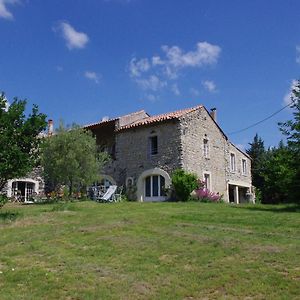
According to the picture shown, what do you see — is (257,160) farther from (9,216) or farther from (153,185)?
(9,216)

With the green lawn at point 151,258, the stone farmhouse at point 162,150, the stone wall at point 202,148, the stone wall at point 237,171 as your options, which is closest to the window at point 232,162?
the stone wall at point 237,171

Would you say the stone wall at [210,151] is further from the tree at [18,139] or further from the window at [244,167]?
the tree at [18,139]

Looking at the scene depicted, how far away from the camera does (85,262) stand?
9.97 metres

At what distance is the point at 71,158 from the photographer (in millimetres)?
24859

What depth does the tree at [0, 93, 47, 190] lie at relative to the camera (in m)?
16.1

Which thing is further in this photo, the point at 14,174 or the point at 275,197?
the point at 275,197

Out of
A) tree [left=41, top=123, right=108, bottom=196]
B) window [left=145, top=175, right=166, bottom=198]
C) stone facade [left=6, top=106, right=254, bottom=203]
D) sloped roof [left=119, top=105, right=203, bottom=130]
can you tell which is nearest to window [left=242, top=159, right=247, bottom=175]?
stone facade [left=6, top=106, right=254, bottom=203]

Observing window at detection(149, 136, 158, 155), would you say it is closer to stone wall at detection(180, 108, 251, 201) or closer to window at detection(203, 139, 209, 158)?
stone wall at detection(180, 108, 251, 201)

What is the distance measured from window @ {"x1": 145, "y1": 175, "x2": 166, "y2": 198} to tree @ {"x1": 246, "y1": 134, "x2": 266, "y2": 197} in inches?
537

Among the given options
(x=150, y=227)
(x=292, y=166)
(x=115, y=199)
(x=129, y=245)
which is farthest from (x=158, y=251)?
(x=115, y=199)

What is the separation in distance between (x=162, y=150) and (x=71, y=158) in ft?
20.4

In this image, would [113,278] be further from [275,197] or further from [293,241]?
[275,197]

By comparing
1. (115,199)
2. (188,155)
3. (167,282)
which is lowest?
(167,282)

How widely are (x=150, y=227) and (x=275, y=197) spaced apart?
2575 cm
